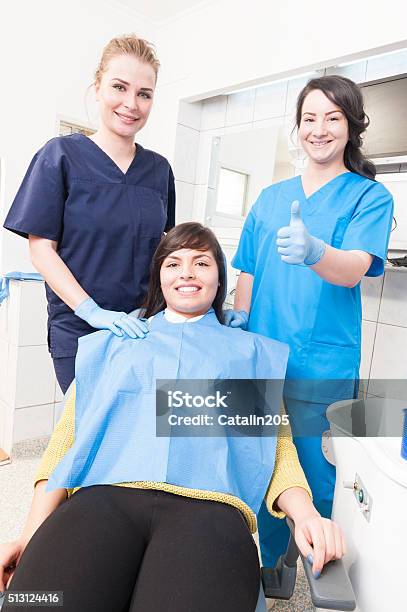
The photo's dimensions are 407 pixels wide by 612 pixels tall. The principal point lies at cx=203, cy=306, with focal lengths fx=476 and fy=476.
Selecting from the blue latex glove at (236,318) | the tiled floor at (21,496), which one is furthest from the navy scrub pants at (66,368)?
the tiled floor at (21,496)

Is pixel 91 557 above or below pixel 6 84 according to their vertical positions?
below

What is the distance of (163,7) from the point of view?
10.2ft

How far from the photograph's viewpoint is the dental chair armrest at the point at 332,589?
739 millimetres

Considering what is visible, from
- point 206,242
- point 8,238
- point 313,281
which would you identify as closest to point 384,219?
point 313,281

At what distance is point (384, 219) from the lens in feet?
4.15

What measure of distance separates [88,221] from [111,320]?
1.06 ft

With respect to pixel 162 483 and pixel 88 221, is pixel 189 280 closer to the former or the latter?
pixel 88 221

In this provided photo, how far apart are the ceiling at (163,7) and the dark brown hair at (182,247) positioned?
91.8 inches

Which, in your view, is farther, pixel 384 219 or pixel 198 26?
pixel 198 26

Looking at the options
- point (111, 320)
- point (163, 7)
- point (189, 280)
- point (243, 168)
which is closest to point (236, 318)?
point (189, 280)

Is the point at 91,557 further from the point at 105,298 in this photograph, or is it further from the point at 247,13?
the point at 247,13

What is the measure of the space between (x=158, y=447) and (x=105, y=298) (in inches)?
21.1

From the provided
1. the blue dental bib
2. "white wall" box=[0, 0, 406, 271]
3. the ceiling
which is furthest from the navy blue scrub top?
the ceiling

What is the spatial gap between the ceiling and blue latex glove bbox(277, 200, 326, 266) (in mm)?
2526
